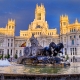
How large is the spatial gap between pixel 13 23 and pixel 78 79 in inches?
3717

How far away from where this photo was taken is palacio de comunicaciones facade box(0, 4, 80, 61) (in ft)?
269

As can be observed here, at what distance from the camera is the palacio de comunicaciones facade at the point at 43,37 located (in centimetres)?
8188

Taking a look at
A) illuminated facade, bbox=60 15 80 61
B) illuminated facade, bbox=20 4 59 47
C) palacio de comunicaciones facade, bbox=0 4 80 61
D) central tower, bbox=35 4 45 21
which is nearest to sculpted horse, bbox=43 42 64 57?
illuminated facade, bbox=60 15 80 61

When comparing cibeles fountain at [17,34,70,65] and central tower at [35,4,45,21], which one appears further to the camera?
central tower at [35,4,45,21]

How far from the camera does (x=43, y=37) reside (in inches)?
3686

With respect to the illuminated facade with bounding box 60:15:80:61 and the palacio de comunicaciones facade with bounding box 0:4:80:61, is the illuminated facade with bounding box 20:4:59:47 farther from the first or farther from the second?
the illuminated facade with bounding box 60:15:80:61

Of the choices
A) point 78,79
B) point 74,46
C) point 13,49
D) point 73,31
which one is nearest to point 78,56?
point 74,46

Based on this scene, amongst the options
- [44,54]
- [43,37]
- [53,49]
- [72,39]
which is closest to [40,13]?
[43,37]

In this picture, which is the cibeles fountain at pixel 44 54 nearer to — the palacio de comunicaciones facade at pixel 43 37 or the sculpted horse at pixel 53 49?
the sculpted horse at pixel 53 49

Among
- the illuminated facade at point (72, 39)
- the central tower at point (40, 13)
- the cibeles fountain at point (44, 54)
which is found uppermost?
the central tower at point (40, 13)

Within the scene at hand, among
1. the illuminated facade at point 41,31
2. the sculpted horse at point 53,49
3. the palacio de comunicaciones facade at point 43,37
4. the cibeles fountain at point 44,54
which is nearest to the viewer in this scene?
the cibeles fountain at point 44,54

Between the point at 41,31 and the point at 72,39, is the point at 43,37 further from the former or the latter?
the point at 72,39

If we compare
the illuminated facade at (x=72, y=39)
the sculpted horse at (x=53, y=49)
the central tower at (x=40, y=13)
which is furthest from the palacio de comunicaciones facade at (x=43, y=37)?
the sculpted horse at (x=53, y=49)

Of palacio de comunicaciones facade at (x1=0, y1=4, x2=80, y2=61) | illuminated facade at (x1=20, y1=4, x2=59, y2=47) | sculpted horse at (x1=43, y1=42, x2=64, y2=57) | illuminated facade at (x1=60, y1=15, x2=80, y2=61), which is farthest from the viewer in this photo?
illuminated facade at (x1=20, y1=4, x2=59, y2=47)
